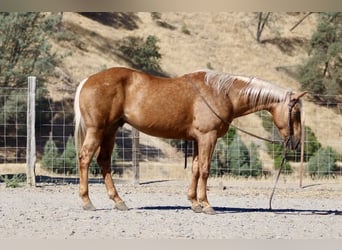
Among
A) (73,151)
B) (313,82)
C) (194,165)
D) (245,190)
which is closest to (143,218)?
(194,165)

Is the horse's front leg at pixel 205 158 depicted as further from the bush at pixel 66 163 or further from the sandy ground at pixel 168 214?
the bush at pixel 66 163

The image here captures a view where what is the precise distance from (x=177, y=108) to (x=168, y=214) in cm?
125

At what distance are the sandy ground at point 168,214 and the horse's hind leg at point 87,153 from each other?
18 cm

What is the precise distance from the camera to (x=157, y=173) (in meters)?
17.5

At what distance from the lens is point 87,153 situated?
7.31 meters

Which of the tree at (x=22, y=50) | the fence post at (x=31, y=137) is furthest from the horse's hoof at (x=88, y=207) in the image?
the tree at (x=22, y=50)

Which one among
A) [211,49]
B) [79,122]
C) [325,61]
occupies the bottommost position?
[79,122]

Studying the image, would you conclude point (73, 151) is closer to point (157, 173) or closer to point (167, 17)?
point (157, 173)

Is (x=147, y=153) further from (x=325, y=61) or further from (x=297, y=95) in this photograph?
(x=325, y=61)

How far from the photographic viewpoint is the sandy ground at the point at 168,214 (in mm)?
5500

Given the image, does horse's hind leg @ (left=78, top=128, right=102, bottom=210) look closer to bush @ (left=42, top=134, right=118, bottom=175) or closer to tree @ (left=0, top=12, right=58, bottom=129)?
bush @ (left=42, top=134, right=118, bottom=175)

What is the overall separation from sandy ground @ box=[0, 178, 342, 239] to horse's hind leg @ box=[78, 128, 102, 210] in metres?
0.18

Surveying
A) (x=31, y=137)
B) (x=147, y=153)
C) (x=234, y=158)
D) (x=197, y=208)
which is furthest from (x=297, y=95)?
(x=147, y=153)

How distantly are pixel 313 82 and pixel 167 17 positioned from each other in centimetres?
958
